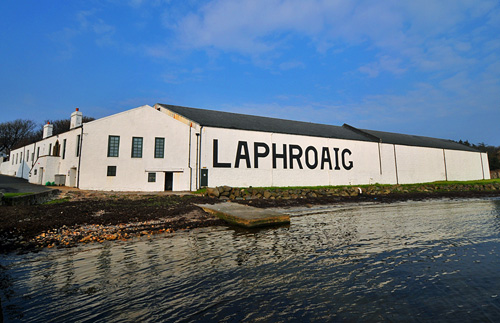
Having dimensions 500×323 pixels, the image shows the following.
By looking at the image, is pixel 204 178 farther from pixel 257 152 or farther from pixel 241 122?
pixel 241 122

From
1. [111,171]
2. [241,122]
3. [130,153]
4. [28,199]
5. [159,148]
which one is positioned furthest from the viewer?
[241,122]

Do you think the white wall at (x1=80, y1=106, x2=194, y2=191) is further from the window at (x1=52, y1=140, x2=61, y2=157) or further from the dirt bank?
the dirt bank

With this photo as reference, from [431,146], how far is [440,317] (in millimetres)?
53973

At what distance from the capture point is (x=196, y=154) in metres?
28.8

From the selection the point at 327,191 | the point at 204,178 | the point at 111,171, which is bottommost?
the point at 327,191

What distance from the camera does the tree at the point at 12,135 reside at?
65375 mm

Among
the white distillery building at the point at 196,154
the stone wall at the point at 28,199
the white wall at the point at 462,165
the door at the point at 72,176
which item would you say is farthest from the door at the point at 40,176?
the white wall at the point at 462,165

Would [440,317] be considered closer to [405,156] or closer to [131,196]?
[131,196]

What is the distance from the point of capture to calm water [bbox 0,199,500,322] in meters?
4.41

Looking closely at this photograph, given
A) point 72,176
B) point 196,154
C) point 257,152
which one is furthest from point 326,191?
point 72,176

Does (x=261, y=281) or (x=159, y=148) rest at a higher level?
(x=159, y=148)

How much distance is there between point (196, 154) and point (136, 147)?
6.41m

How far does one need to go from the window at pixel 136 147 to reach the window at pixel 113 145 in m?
1.54

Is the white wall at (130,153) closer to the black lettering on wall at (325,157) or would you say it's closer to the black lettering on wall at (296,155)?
the black lettering on wall at (296,155)
